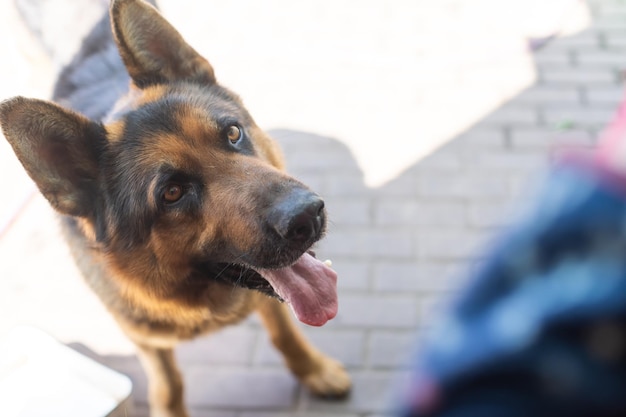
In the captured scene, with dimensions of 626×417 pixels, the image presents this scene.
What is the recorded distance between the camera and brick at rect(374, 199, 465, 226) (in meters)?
3.73

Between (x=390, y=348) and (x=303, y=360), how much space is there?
1.38 ft

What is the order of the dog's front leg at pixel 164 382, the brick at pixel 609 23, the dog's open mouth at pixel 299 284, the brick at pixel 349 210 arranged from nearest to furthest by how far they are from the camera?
the dog's open mouth at pixel 299 284 → the dog's front leg at pixel 164 382 → the brick at pixel 349 210 → the brick at pixel 609 23

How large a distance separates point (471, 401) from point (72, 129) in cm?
171

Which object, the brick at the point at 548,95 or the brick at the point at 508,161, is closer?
the brick at the point at 508,161

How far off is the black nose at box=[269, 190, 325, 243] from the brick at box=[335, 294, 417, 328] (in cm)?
133

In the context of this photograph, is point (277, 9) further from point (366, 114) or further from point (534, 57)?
→ point (534, 57)

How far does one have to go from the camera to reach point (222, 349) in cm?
331

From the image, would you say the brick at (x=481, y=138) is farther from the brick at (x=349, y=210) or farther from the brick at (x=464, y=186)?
the brick at (x=349, y=210)

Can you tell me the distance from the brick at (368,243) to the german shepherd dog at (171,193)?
1.09 metres

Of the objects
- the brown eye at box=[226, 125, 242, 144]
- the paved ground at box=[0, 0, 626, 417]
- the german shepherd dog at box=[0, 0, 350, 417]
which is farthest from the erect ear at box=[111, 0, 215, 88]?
the paved ground at box=[0, 0, 626, 417]

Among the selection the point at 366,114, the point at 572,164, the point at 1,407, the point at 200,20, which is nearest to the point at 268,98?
the point at 366,114

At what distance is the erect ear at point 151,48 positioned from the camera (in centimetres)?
228

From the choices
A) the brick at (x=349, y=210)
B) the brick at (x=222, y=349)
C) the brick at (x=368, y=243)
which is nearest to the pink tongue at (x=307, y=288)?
the brick at (x=222, y=349)

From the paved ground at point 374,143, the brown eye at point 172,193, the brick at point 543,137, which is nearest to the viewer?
the brown eye at point 172,193
